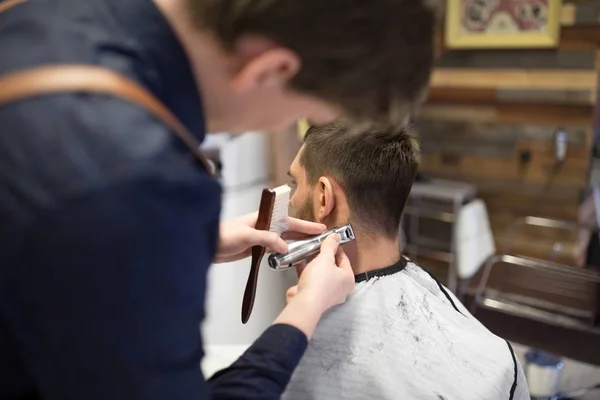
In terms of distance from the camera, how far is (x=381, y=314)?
137 cm

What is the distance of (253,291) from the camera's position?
120 cm

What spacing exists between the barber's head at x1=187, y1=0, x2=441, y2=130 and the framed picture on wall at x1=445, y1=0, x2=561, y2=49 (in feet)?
10.0

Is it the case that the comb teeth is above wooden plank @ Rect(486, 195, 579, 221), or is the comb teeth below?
above

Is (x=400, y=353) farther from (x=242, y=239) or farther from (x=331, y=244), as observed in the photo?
(x=242, y=239)

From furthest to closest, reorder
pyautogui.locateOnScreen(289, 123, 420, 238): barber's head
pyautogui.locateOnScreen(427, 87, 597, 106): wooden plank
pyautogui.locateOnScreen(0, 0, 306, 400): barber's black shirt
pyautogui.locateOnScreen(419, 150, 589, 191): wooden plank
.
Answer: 1. pyautogui.locateOnScreen(419, 150, 589, 191): wooden plank
2. pyautogui.locateOnScreen(427, 87, 597, 106): wooden plank
3. pyautogui.locateOnScreen(289, 123, 420, 238): barber's head
4. pyautogui.locateOnScreen(0, 0, 306, 400): barber's black shirt

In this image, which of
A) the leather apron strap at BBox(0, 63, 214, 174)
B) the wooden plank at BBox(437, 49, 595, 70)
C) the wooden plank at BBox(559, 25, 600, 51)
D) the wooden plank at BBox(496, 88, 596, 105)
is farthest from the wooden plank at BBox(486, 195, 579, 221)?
the leather apron strap at BBox(0, 63, 214, 174)

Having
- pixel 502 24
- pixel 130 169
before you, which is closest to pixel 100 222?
pixel 130 169

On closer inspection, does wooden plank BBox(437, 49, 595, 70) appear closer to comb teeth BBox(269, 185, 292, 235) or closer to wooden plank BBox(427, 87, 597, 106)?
wooden plank BBox(427, 87, 597, 106)

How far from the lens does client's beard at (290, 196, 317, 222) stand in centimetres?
143

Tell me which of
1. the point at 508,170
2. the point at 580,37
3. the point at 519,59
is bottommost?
the point at 508,170

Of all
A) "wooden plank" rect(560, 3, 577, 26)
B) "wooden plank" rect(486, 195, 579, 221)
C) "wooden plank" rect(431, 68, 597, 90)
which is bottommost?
"wooden plank" rect(486, 195, 579, 221)

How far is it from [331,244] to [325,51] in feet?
1.87

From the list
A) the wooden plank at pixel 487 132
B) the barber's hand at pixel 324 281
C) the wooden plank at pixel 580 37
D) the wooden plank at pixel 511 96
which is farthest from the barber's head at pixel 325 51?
the wooden plank at pixel 580 37

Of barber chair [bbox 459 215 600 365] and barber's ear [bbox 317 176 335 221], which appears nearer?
barber's ear [bbox 317 176 335 221]
